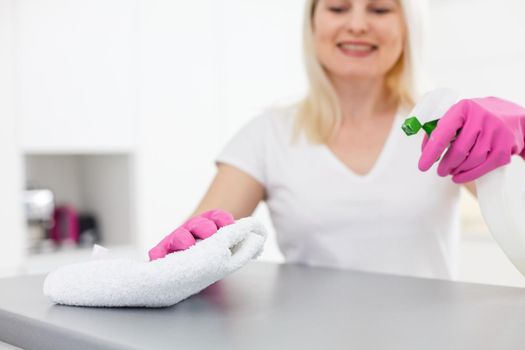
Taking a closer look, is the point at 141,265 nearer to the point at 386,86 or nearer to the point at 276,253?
the point at 386,86

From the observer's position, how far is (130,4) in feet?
8.94

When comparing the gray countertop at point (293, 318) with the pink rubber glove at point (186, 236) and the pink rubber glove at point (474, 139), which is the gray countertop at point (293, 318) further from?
the pink rubber glove at point (474, 139)

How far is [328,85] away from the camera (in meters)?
1.45

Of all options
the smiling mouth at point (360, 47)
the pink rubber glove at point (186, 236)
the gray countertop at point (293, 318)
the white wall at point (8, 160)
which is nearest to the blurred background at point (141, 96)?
the white wall at point (8, 160)

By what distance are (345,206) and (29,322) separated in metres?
0.80

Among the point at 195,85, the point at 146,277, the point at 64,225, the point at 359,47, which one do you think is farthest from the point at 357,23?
the point at 64,225

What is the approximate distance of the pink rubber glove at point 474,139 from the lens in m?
0.83

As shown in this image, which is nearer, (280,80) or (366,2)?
(366,2)

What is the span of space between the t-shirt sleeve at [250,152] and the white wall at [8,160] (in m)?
1.26

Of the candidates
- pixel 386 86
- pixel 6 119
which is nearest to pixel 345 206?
pixel 386 86

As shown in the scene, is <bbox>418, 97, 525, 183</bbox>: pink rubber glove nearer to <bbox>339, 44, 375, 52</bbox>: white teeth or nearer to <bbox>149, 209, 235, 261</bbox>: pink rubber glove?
<bbox>149, 209, 235, 261</bbox>: pink rubber glove

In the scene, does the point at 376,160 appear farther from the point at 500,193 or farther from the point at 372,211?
the point at 500,193

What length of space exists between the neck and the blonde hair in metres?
0.02

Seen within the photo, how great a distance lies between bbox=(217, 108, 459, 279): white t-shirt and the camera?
1.31 metres
